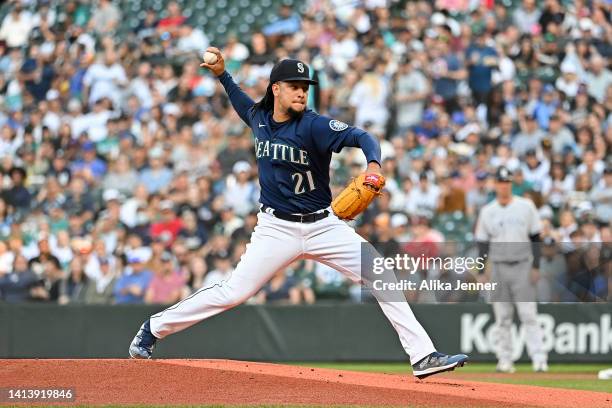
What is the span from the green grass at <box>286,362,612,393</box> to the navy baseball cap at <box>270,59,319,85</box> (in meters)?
3.74

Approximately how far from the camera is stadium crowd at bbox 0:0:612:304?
14.5 meters

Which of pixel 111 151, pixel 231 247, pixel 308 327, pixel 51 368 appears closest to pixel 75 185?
pixel 111 151

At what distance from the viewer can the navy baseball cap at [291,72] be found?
7.77 metres

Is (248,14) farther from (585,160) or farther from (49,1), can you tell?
(585,160)

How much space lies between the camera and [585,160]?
1480 cm

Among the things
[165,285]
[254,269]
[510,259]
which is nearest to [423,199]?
[510,259]

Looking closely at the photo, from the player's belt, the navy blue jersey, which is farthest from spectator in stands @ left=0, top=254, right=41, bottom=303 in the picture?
the player's belt

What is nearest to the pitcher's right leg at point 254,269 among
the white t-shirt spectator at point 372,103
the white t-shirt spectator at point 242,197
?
the white t-shirt spectator at point 242,197

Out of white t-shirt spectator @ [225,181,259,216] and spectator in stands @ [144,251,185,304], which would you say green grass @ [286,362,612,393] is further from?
white t-shirt spectator @ [225,181,259,216]

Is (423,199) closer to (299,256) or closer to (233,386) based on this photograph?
(299,256)

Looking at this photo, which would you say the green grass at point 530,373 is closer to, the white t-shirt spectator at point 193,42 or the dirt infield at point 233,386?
the dirt infield at point 233,386

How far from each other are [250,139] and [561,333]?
5271mm

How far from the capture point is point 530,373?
39.8 feet

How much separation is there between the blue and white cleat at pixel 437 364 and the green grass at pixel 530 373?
2267mm
